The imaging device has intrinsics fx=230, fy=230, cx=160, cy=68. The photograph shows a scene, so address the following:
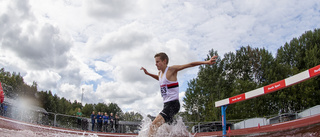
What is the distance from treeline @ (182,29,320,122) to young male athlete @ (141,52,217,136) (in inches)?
1136

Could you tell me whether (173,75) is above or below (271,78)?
below

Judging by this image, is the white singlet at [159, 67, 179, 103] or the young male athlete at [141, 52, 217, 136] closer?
the young male athlete at [141, 52, 217, 136]

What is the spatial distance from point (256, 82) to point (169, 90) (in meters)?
34.6

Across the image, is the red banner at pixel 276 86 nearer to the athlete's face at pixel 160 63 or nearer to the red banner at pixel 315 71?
the red banner at pixel 315 71

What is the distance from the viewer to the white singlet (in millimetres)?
3689

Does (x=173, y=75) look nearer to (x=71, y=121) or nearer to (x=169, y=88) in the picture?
A: (x=169, y=88)

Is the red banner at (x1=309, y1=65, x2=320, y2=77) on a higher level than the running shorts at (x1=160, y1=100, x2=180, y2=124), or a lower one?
higher

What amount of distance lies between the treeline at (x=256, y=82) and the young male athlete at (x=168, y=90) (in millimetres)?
28858

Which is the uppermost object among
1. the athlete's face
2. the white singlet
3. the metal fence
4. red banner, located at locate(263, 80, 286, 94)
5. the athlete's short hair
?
the athlete's short hair

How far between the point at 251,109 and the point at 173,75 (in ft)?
100

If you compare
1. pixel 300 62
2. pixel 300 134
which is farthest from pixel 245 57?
pixel 300 134

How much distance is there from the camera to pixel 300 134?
355 cm

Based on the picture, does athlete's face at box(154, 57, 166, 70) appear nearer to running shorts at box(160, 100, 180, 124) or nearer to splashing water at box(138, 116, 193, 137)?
running shorts at box(160, 100, 180, 124)

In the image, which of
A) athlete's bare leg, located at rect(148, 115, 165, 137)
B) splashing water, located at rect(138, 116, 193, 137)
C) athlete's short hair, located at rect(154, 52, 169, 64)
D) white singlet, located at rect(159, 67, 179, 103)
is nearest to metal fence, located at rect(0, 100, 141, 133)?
splashing water, located at rect(138, 116, 193, 137)
